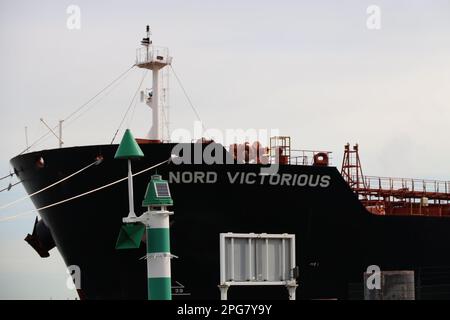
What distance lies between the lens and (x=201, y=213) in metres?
35.8

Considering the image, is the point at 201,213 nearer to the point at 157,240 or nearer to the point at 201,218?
the point at 201,218

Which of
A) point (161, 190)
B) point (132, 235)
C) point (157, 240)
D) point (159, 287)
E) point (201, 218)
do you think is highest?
point (201, 218)

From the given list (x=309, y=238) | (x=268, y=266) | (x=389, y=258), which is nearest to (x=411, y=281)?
(x=268, y=266)

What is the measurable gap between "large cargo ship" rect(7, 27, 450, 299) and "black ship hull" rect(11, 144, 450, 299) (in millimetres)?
33

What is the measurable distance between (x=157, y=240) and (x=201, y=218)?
13.4 meters

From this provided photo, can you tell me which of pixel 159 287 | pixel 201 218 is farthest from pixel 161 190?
pixel 201 218

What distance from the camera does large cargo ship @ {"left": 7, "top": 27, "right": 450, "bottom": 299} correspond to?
117 feet

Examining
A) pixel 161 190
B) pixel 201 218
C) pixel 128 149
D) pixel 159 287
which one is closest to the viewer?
pixel 159 287

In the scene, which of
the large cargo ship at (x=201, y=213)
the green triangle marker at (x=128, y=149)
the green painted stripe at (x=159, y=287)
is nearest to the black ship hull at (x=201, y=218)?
the large cargo ship at (x=201, y=213)

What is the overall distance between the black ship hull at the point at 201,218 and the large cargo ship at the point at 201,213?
0.11 feet

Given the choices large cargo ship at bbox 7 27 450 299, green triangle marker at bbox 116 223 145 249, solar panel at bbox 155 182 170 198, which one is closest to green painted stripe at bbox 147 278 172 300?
green triangle marker at bbox 116 223 145 249

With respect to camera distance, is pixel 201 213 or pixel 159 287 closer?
pixel 159 287

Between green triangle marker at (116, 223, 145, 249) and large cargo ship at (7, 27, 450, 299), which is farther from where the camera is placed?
large cargo ship at (7, 27, 450, 299)

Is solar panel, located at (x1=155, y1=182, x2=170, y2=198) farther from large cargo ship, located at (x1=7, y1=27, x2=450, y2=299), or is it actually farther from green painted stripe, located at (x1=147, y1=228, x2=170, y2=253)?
large cargo ship, located at (x1=7, y1=27, x2=450, y2=299)
